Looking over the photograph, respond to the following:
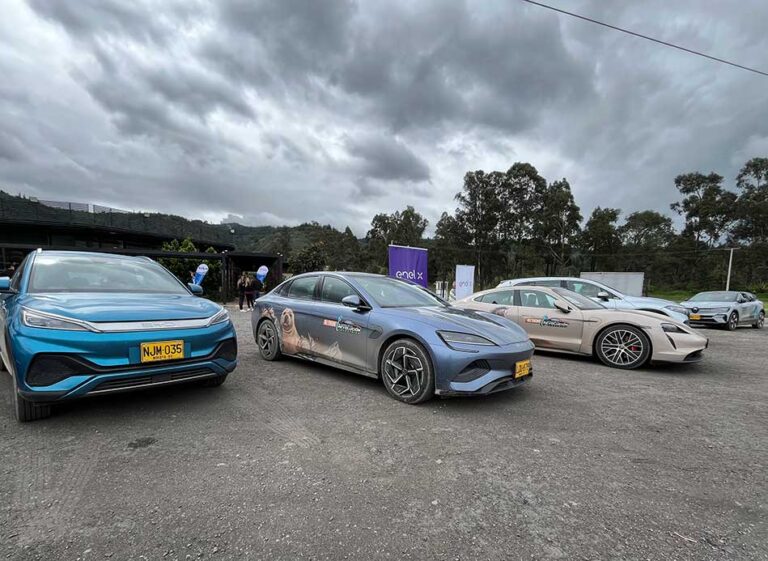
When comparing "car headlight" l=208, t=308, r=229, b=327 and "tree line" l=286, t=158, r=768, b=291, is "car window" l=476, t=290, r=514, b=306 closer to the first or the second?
"car headlight" l=208, t=308, r=229, b=327

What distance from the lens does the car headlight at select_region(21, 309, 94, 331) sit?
282 centimetres

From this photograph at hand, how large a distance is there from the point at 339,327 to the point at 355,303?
1.31 ft

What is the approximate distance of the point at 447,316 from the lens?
13.3 feet

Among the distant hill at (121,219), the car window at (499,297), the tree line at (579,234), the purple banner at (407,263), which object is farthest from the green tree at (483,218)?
the car window at (499,297)

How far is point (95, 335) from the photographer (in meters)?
2.84

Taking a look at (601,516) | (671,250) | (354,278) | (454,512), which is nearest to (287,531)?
(454,512)

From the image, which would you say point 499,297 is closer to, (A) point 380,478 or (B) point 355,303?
(B) point 355,303

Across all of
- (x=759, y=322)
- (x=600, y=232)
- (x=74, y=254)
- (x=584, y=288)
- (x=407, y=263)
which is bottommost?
(x=759, y=322)

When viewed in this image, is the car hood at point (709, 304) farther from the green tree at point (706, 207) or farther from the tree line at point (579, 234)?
the green tree at point (706, 207)

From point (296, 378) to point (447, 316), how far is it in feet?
6.64

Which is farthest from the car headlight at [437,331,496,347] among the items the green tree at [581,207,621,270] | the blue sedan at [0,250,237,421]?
the green tree at [581,207,621,270]

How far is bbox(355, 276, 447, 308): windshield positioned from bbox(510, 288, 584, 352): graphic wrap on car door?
229 centimetres

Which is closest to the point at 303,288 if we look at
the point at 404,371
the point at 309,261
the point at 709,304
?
the point at 404,371

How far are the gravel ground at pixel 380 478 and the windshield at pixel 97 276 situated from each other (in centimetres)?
109
